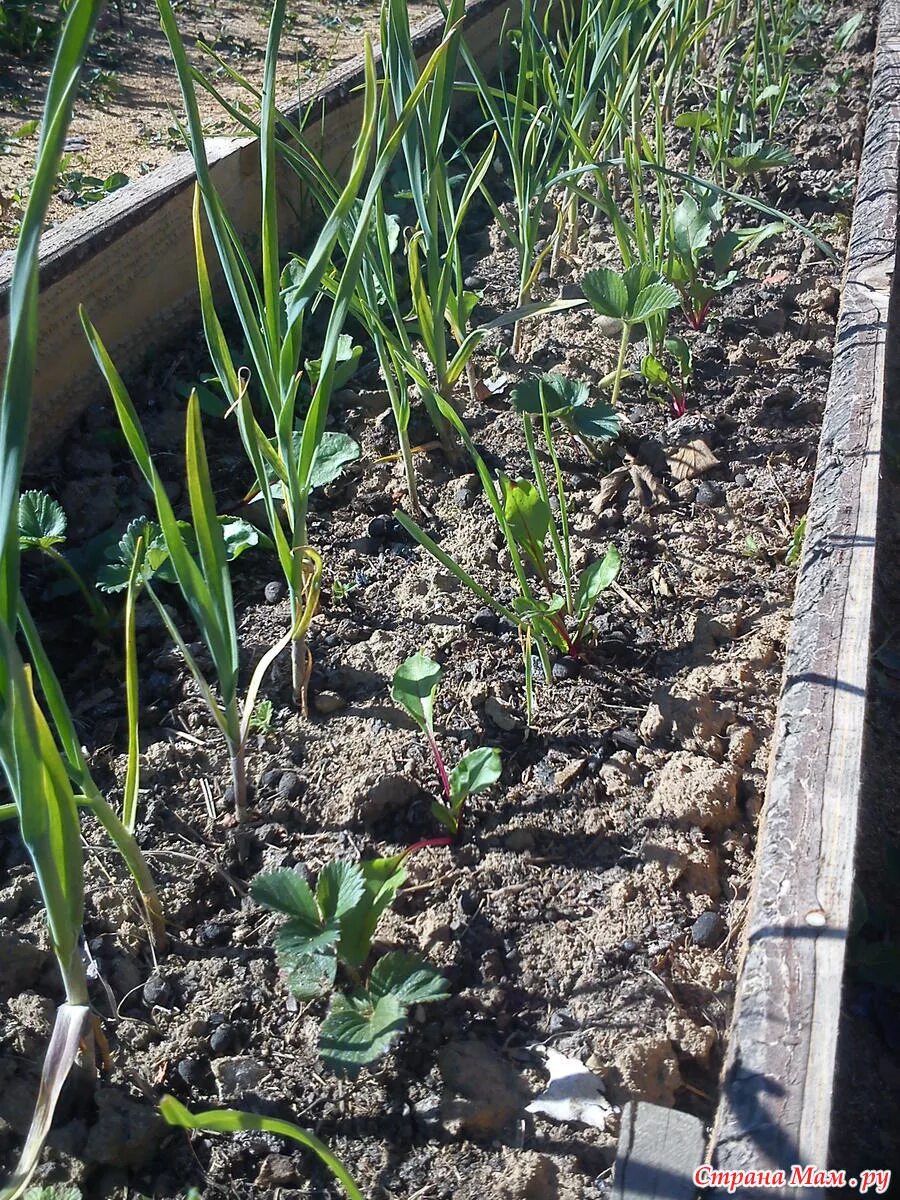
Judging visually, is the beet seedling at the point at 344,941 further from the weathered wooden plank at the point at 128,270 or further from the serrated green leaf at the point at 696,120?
the serrated green leaf at the point at 696,120

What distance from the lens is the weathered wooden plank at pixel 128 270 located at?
1.47m

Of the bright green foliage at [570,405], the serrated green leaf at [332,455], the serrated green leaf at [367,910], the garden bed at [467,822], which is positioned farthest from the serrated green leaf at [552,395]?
the serrated green leaf at [367,910]

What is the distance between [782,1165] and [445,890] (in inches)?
15.8

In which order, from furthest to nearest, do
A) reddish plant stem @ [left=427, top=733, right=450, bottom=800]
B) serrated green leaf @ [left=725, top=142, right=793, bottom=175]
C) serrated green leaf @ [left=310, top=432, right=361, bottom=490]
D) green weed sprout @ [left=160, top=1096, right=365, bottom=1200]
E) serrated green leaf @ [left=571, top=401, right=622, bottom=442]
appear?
1. serrated green leaf @ [left=725, top=142, right=793, bottom=175]
2. serrated green leaf @ [left=571, top=401, right=622, bottom=442]
3. serrated green leaf @ [left=310, top=432, right=361, bottom=490]
4. reddish plant stem @ [left=427, top=733, right=450, bottom=800]
5. green weed sprout @ [left=160, top=1096, right=365, bottom=1200]

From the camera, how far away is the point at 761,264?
1.92 metres

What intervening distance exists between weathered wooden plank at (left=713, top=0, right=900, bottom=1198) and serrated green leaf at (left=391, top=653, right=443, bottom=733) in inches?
13.6

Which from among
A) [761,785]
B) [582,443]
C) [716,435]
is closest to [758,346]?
[716,435]

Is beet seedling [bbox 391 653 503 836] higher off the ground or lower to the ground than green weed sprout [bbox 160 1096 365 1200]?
higher

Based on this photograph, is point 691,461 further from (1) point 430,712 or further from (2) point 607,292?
(1) point 430,712

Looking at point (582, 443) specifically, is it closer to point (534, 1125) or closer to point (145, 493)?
point (145, 493)

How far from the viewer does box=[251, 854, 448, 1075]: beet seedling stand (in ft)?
2.69

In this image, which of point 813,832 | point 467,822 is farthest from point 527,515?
point 813,832

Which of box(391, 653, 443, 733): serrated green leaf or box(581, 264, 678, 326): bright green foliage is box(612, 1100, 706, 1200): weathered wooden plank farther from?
box(581, 264, 678, 326): bright green foliage

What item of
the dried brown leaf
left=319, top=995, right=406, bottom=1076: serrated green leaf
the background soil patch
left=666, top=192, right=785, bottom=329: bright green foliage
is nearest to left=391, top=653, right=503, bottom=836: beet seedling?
left=319, top=995, right=406, bottom=1076: serrated green leaf
